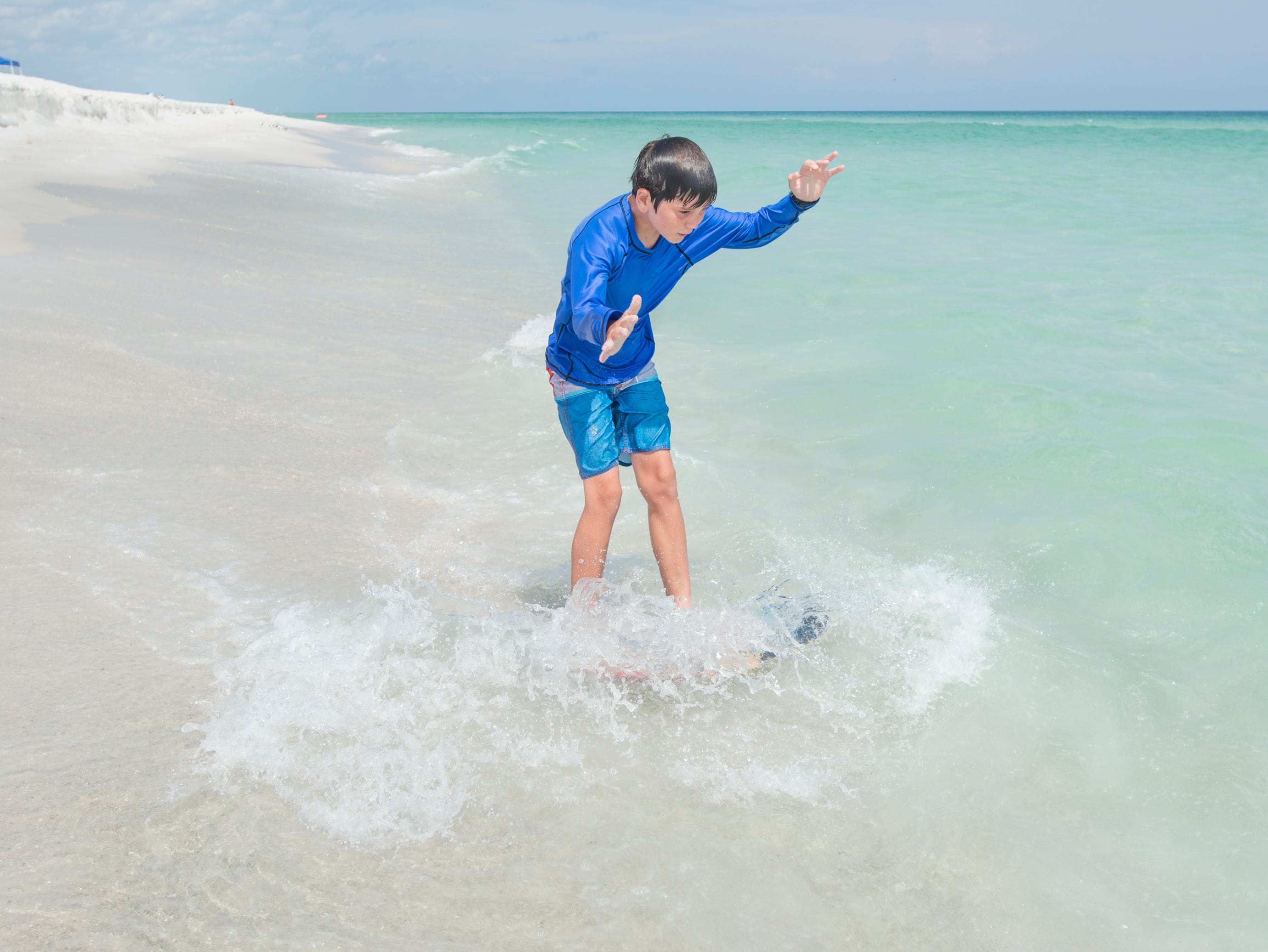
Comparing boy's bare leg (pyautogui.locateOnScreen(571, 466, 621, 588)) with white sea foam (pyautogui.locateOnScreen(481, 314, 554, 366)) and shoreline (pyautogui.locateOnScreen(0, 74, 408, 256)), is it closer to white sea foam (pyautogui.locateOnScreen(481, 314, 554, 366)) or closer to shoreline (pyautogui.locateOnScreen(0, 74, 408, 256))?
white sea foam (pyautogui.locateOnScreen(481, 314, 554, 366))

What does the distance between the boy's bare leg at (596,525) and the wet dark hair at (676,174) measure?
878mm

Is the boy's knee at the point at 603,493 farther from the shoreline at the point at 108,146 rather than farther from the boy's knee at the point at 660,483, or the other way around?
the shoreline at the point at 108,146

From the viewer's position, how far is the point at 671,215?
9.24 ft

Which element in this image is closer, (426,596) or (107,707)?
(107,707)

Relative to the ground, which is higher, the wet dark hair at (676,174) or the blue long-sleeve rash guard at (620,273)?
the wet dark hair at (676,174)

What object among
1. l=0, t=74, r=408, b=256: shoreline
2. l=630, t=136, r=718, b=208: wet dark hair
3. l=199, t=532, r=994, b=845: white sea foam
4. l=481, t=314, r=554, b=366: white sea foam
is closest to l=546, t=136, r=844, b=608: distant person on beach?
l=630, t=136, r=718, b=208: wet dark hair

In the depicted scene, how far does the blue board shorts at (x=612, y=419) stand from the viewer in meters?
3.12

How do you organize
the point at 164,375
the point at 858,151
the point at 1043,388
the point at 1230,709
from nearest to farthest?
1. the point at 1230,709
2. the point at 164,375
3. the point at 1043,388
4. the point at 858,151

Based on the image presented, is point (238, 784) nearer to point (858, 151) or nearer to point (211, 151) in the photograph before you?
point (211, 151)

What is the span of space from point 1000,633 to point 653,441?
A: 1.42 metres

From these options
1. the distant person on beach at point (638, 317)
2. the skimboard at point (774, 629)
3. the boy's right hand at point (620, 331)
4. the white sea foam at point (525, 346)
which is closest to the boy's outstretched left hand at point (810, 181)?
the distant person on beach at point (638, 317)

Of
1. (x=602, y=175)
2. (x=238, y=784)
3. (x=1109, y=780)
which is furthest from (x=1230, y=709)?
(x=602, y=175)

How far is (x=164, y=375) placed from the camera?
5.35 meters

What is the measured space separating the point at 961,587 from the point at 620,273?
73.6 inches
